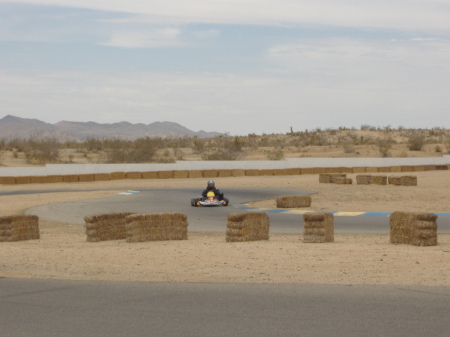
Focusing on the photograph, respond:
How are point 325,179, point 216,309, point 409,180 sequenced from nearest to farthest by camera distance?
1. point 216,309
2. point 409,180
3. point 325,179

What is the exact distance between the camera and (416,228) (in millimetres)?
14500

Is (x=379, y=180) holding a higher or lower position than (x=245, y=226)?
lower

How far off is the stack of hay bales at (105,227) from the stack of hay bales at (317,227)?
461cm

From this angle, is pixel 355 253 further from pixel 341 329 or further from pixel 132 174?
pixel 132 174

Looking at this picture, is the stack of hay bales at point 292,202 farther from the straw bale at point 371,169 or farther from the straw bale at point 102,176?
the straw bale at point 371,169

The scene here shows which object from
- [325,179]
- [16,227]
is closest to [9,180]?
[325,179]

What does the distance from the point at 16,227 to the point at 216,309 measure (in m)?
10.6

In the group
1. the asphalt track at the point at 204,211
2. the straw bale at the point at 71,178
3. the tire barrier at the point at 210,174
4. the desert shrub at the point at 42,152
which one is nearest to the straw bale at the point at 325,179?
the tire barrier at the point at 210,174

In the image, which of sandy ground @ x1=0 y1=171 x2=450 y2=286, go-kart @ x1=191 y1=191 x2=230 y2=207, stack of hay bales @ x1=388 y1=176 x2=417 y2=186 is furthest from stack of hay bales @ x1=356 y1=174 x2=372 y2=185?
sandy ground @ x1=0 y1=171 x2=450 y2=286

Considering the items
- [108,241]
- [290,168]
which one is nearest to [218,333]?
[108,241]

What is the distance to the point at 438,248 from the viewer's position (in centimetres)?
1413

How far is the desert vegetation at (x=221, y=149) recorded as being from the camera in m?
71.8

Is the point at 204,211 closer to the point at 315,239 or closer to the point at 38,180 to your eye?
the point at 315,239

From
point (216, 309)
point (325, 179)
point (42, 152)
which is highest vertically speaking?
point (42, 152)
